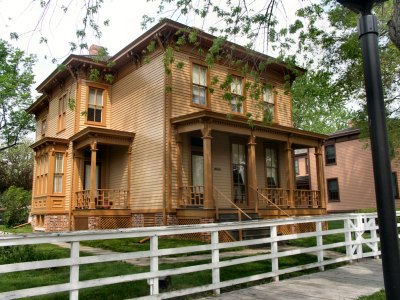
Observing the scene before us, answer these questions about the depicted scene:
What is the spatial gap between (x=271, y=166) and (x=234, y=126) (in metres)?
5.09

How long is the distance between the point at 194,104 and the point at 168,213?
4652 millimetres

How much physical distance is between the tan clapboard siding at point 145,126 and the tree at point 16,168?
30.9 m

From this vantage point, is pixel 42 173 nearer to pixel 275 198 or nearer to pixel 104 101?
pixel 104 101

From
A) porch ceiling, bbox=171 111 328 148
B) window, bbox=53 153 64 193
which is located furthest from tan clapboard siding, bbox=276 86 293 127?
window, bbox=53 153 64 193

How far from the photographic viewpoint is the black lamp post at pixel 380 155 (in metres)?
2.66

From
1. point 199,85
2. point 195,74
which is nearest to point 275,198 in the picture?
point 199,85

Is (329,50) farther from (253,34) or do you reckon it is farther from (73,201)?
(73,201)

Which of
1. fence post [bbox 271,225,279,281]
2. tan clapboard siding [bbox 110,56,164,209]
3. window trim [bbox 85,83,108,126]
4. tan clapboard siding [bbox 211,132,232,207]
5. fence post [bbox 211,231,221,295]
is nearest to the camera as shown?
fence post [bbox 211,231,221,295]

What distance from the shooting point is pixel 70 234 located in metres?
4.96

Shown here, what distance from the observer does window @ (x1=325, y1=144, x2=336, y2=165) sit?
32.3 metres

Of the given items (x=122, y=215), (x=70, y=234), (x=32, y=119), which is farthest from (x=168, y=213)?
(x=32, y=119)

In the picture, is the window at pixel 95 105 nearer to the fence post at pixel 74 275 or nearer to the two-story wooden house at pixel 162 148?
the two-story wooden house at pixel 162 148

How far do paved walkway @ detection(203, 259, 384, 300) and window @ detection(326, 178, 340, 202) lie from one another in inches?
988

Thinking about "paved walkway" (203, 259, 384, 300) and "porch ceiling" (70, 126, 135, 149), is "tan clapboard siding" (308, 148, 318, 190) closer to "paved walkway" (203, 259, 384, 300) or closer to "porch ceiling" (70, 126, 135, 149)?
"porch ceiling" (70, 126, 135, 149)
